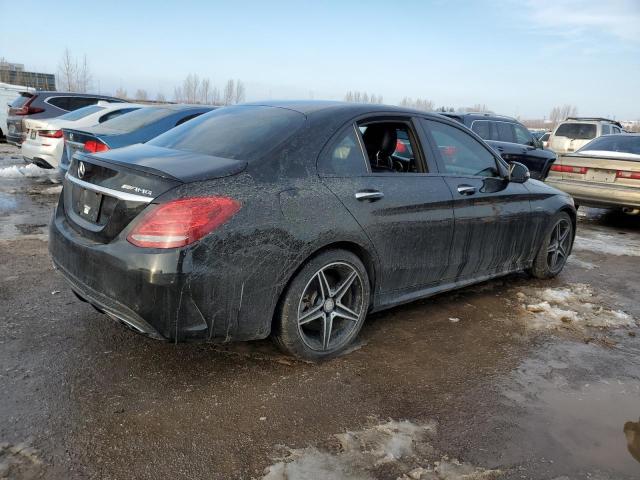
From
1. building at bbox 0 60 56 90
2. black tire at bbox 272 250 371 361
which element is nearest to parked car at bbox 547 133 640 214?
black tire at bbox 272 250 371 361

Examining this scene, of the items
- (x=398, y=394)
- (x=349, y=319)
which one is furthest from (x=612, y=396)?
(x=349, y=319)

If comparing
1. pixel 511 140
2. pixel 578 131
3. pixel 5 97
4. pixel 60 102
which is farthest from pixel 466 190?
pixel 5 97

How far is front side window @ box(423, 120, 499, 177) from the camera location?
4.09m

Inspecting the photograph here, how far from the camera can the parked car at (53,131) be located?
890 cm

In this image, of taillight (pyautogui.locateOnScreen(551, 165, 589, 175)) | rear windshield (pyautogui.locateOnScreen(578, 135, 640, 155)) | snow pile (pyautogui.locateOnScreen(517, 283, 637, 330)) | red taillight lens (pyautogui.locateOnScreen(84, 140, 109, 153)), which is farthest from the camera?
rear windshield (pyautogui.locateOnScreen(578, 135, 640, 155))

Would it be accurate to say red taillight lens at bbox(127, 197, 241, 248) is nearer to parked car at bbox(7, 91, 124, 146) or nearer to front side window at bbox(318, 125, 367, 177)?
front side window at bbox(318, 125, 367, 177)

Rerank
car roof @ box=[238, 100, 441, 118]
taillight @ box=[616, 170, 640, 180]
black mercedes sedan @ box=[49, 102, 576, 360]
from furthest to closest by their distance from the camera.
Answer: taillight @ box=[616, 170, 640, 180]
car roof @ box=[238, 100, 441, 118]
black mercedes sedan @ box=[49, 102, 576, 360]

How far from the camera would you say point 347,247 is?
3.35m

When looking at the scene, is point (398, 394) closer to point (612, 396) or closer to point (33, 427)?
point (612, 396)

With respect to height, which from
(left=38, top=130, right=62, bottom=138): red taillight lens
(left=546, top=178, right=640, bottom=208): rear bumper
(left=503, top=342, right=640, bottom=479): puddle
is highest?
(left=38, top=130, right=62, bottom=138): red taillight lens

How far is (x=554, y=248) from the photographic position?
538 cm

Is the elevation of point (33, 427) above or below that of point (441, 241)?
below

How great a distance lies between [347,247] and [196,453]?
4.94 feet

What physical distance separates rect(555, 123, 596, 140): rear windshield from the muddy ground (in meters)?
14.2
